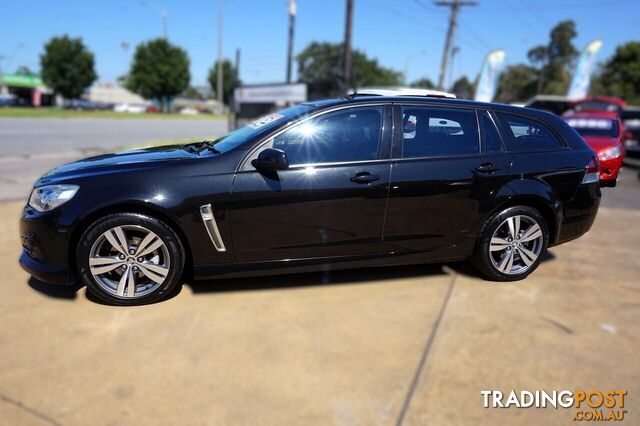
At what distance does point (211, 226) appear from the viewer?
1425 millimetres

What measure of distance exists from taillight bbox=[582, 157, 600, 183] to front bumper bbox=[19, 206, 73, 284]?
159cm

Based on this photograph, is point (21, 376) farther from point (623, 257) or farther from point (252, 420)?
point (623, 257)

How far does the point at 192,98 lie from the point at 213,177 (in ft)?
464

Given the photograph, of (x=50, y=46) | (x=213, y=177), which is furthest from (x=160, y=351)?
(x=50, y=46)

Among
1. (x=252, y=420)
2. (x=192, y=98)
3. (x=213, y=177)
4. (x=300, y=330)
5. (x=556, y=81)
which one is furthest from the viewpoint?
(x=192, y=98)

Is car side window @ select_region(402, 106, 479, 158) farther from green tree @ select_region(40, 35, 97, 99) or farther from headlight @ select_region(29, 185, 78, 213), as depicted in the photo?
green tree @ select_region(40, 35, 97, 99)

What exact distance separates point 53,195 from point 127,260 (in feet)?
1.01

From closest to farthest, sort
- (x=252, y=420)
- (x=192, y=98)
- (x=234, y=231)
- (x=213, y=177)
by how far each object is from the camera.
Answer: (x=213, y=177) < (x=234, y=231) < (x=252, y=420) < (x=192, y=98)

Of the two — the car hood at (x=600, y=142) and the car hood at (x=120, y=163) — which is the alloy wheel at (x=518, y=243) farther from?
the car hood at (x=120, y=163)

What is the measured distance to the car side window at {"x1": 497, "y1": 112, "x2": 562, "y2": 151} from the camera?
1.45 m

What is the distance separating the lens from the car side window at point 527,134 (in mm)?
1453

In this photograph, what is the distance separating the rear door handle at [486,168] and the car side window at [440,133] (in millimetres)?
74

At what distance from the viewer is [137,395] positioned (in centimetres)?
432

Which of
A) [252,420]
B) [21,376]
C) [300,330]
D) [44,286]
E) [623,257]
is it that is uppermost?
[44,286]
